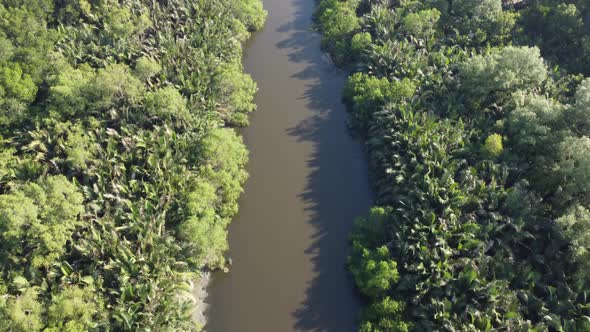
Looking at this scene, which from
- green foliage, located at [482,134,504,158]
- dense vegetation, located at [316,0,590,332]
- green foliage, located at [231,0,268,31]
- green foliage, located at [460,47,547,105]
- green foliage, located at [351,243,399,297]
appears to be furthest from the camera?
green foliage, located at [231,0,268,31]

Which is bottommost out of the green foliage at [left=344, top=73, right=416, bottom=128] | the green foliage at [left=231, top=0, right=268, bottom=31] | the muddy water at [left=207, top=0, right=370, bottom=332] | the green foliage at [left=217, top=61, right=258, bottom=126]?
the muddy water at [left=207, top=0, right=370, bottom=332]

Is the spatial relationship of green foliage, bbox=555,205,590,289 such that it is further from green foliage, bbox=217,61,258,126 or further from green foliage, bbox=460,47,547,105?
green foliage, bbox=217,61,258,126

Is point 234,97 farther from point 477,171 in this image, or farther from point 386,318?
point 386,318

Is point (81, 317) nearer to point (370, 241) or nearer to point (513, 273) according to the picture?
point (370, 241)

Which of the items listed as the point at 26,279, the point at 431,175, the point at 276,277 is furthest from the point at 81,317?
the point at 431,175

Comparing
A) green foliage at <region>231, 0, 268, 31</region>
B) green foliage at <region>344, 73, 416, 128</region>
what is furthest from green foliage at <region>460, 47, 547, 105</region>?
green foliage at <region>231, 0, 268, 31</region>

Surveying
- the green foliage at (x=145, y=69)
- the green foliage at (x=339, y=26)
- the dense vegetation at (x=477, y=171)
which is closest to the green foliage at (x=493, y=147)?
the dense vegetation at (x=477, y=171)
